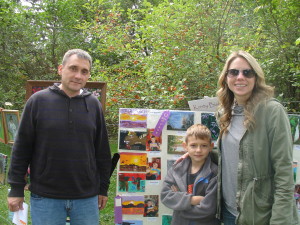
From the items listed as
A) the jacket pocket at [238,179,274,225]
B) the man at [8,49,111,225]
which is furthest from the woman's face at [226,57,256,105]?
the man at [8,49,111,225]

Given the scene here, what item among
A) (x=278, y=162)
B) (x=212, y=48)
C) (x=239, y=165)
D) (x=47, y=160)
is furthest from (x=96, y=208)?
(x=212, y=48)

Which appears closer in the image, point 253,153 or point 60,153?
point 253,153

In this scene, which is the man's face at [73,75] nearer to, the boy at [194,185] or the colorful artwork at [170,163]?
the boy at [194,185]

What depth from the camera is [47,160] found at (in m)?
2.37

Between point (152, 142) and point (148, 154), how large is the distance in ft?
0.40

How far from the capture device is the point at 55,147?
7.75 feet

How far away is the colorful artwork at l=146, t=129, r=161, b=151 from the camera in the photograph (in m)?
3.15

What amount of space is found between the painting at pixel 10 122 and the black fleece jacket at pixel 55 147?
1729 mm

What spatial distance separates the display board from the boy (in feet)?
0.96

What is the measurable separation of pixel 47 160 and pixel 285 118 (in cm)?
165

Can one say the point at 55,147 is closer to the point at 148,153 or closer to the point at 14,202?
the point at 14,202

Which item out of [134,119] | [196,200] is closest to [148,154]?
[134,119]

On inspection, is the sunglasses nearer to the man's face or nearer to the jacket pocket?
the jacket pocket

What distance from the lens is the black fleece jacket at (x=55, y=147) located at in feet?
7.76
